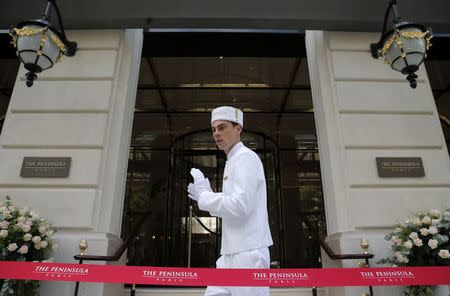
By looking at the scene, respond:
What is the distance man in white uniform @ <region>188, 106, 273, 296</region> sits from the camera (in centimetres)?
258

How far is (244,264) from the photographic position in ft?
8.59

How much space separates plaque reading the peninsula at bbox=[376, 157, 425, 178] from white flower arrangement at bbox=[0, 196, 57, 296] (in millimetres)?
4231

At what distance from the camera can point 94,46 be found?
5.55 metres

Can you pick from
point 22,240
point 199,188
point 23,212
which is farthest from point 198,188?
point 23,212

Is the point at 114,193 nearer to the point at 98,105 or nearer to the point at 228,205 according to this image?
the point at 98,105

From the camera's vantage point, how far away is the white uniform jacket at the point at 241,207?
2598 millimetres

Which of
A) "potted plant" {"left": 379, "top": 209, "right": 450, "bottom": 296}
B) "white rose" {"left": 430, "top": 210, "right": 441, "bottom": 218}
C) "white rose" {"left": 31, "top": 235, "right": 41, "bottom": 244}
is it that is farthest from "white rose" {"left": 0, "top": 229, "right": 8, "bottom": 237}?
"white rose" {"left": 430, "top": 210, "right": 441, "bottom": 218}

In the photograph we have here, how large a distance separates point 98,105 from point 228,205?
10.9ft

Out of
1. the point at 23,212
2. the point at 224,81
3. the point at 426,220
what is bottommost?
the point at 426,220

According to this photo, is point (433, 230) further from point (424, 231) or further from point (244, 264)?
point (244, 264)

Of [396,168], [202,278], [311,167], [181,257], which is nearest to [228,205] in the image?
[202,278]

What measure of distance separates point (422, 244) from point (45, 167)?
469 centimetres

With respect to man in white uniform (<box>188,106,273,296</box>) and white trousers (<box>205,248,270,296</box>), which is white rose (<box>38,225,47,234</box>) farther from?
white trousers (<box>205,248,270,296</box>)

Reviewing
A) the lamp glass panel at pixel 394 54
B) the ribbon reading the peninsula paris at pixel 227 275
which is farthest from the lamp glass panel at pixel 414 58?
the ribbon reading the peninsula paris at pixel 227 275
